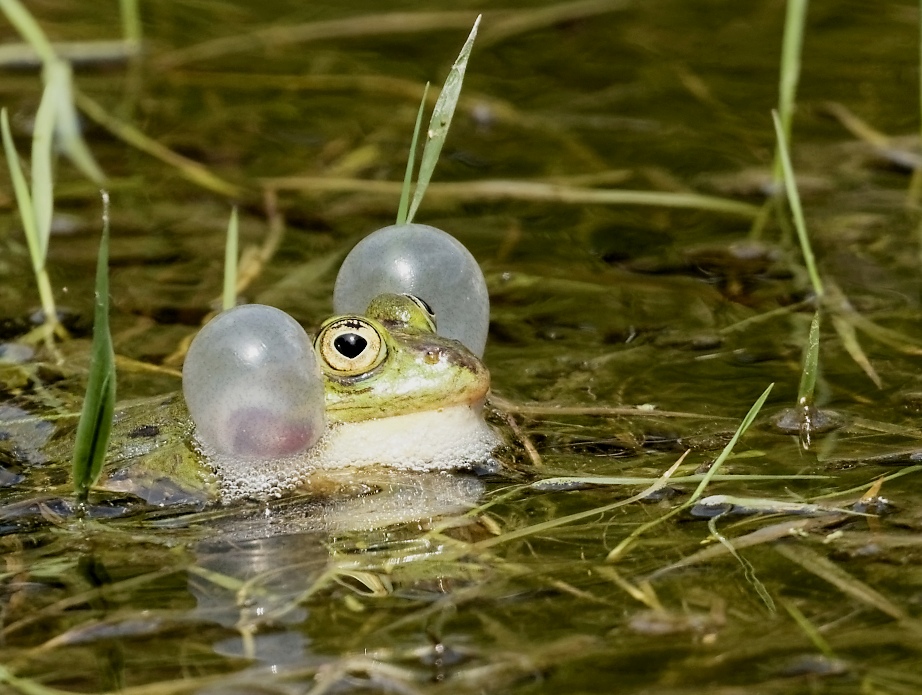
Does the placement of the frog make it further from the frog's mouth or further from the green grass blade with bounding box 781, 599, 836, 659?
the green grass blade with bounding box 781, 599, 836, 659

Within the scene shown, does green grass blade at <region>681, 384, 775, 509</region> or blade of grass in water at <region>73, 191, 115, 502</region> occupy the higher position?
blade of grass in water at <region>73, 191, 115, 502</region>

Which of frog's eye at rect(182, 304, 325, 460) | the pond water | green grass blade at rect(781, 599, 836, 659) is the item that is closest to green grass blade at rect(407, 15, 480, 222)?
frog's eye at rect(182, 304, 325, 460)

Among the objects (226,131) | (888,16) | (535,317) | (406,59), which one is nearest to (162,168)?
(226,131)

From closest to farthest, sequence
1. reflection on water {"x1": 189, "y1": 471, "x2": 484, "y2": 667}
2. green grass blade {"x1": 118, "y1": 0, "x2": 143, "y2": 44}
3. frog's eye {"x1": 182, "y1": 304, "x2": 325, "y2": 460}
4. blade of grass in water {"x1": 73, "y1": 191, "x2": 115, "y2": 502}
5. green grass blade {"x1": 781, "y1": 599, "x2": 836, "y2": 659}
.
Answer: green grass blade {"x1": 781, "y1": 599, "x2": 836, "y2": 659}, reflection on water {"x1": 189, "y1": 471, "x2": 484, "y2": 667}, blade of grass in water {"x1": 73, "y1": 191, "x2": 115, "y2": 502}, frog's eye {"x1": 182, "y1": 304, "x2": 325, "y2": 460}, green grass blade {"x1": 118, "y1": 0, "x2": 143, "y2": 44}

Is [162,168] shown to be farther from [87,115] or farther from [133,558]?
[133,558]

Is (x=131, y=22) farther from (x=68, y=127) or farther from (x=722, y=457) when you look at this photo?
(x=722, y=457)

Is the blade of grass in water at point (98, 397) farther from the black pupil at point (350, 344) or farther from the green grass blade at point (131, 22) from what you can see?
the green grass blade at point (131, 22)

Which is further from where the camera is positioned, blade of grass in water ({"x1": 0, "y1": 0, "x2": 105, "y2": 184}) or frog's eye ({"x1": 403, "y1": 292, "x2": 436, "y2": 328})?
blade of grass in water ({"x1": 0, "y1": 0, "x2": 105, "y2": 184})
